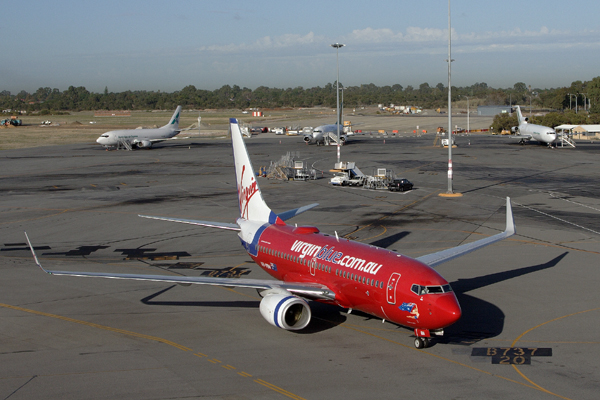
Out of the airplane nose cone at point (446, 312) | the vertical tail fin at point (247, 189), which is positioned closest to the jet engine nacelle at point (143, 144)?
the vertical tail fin at point (247, 189)

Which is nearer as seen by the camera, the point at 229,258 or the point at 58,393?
the point at 58,393

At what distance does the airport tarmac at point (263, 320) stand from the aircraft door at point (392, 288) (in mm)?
2240

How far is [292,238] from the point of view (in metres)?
30.5

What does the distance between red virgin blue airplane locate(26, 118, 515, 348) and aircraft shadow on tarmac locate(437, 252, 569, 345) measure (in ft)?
7.39

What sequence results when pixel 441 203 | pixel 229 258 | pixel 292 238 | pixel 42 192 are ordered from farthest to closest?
pixel 42 192 → pixel 441 203 → pixel 229 258 → pixel 292 238

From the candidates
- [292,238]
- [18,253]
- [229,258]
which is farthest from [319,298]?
[18,253]

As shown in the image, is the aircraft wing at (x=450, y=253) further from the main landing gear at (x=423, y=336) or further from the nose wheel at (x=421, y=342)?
the nose wheel at (x=421, y=342)

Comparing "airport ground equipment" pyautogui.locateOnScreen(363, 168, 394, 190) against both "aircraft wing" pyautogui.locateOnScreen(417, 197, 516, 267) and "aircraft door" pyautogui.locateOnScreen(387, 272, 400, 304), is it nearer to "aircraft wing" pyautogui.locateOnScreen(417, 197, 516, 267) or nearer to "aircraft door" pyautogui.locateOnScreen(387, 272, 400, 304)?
"aircraft wing" pyautogui.locateOnScreen(417, 197, 516, 267)

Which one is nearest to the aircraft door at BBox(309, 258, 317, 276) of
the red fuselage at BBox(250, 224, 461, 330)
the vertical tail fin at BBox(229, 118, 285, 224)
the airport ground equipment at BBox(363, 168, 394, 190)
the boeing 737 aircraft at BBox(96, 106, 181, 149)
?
the red fuselage at BBox(250, 224, 461, 330)

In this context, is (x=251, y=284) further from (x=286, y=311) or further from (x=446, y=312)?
(x=446, y=312)

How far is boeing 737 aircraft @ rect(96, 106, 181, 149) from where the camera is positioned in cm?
12888

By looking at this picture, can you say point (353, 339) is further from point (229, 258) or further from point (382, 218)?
point (382, 218)

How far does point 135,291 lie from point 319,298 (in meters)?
12.5

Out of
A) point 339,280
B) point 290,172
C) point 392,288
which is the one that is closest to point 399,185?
point 290,172
